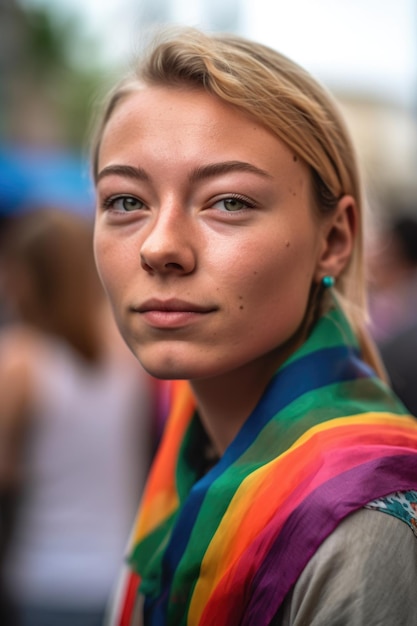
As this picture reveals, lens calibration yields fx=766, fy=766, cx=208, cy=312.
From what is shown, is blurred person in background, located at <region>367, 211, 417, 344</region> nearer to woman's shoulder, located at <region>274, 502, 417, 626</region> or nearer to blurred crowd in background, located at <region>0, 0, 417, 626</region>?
blurred crowd in background, located at <region>0, 0, 417, 626</region>

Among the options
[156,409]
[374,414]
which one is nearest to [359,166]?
[374,414]

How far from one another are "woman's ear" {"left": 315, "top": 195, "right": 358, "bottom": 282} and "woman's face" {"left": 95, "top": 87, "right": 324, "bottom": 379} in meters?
0.10

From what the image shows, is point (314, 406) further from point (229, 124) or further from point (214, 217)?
point (229, 124)

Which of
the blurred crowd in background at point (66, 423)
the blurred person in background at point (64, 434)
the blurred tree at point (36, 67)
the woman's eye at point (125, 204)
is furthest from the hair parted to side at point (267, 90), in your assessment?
the blurred tree at point (36, 67)

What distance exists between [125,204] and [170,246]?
0.22m

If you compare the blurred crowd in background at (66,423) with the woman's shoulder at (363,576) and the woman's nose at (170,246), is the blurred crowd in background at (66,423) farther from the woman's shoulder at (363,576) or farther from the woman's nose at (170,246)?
the woman's shoulder at (363,576)

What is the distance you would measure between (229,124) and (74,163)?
33.9 ft

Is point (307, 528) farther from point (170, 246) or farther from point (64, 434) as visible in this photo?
point (64, 434)

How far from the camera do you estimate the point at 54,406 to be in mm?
3115

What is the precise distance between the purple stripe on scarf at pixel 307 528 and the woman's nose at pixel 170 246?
0.48 meters

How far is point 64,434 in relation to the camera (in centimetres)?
312

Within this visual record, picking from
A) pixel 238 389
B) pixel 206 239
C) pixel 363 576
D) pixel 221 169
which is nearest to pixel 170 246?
pixel 206 239

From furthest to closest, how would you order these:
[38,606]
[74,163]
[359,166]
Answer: [74,163], [38,606], [359,166]

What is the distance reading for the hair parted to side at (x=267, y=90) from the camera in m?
1.52
